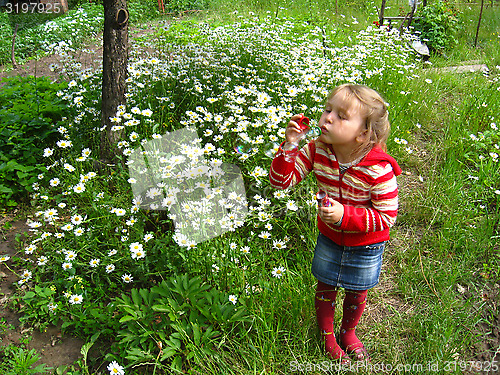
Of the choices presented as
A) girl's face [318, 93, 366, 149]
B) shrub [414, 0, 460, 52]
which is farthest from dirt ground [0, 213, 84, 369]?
shrub [414, 0, 460, 52]

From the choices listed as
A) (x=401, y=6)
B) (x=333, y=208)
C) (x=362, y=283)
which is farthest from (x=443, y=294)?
(x=401, y=6)

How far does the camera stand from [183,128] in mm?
3242

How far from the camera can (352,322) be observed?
1.98 metres

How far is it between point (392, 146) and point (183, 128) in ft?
6.45

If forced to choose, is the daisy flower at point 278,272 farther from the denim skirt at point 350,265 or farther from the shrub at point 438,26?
the shrub at point 438,26

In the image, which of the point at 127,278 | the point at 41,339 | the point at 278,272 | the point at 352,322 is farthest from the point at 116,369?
the point at 352,322

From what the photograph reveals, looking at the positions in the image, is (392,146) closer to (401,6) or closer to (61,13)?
(401,6)

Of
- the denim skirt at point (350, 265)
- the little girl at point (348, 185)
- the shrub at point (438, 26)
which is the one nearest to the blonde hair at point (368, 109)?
the little girl at point (348, 185)

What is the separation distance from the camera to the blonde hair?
1632mm

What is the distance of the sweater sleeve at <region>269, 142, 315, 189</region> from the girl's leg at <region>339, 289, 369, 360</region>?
0.65 metres

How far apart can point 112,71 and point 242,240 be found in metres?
1.83

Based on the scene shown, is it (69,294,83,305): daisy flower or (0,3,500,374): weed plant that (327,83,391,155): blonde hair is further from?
(69,294,83,305): daisy flower

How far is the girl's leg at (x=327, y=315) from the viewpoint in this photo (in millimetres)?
1949

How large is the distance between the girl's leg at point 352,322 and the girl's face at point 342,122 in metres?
0.79
